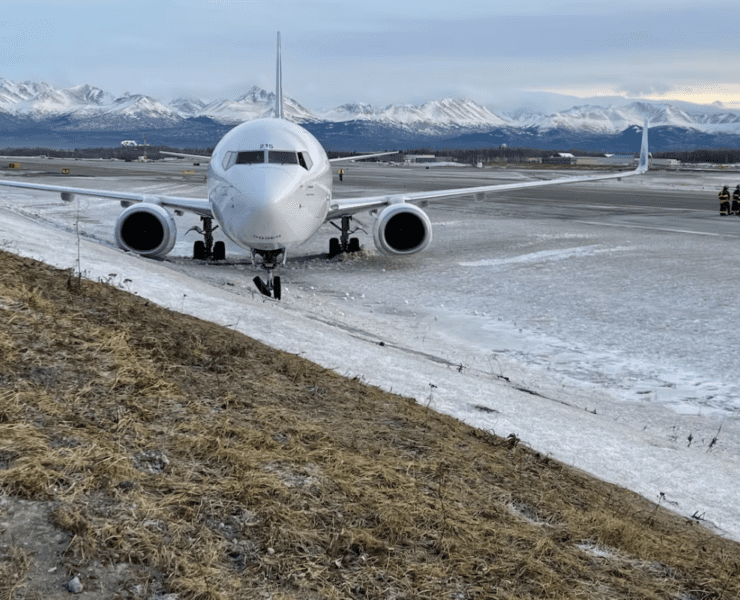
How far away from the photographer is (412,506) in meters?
4.53

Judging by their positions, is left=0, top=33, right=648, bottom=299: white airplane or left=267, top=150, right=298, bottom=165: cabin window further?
left=267, top=150, right=298, bottom=165: cabin window

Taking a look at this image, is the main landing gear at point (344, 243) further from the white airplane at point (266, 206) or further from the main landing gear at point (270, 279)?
the main landing gear at point (270, 279)

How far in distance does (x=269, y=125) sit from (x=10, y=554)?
512 inches

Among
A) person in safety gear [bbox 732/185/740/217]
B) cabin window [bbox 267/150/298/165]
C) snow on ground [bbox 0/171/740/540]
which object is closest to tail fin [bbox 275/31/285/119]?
snow on ground [bbox 0/171/740/540]

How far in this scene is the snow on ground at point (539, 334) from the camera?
701 centimetres

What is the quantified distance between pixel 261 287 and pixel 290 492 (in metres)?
10.1

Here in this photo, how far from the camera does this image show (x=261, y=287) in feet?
46.8

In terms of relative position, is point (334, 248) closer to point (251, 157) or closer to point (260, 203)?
point (251, 157)

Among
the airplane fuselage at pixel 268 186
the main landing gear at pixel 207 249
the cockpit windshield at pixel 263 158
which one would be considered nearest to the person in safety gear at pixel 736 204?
the airplane fuselage at pixel 268 186

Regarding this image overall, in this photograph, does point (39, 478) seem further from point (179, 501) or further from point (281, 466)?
point (281, 466)

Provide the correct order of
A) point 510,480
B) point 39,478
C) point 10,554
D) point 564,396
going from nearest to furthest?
1. point 10,554
2. point 39,478
3. point 510,480
4. point 564,396

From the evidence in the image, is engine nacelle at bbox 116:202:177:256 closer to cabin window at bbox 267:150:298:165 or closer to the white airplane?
the white airplane

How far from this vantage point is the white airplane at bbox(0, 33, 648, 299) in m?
13.8

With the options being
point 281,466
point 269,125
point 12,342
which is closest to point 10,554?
point 281,466
